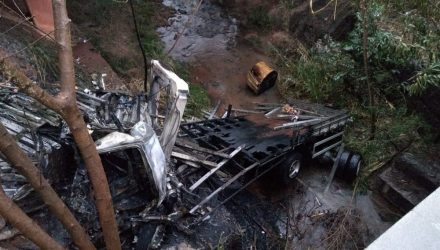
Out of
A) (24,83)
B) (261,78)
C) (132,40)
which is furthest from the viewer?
(132,40)

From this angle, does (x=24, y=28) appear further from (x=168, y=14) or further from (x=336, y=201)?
(x=336, y=201)

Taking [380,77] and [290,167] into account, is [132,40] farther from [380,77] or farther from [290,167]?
[380,77]

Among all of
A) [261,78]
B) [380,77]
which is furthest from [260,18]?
[380,77]

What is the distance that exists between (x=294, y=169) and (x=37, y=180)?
576cm

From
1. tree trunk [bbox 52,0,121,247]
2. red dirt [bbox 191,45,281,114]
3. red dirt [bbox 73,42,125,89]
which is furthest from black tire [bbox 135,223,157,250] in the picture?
red dirt [bbox 191,45,281,114]

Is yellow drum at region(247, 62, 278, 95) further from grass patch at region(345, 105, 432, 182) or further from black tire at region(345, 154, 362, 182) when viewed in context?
black tire at region(345, 154, 362, 182)

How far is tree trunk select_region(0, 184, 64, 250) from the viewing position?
3172mm

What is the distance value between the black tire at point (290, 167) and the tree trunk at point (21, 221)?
Result: 509cm

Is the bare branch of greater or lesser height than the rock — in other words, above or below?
above

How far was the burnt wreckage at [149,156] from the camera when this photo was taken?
19.5ft

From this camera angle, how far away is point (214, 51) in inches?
533

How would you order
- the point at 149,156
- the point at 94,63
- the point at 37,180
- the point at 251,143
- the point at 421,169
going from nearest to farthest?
the point at 37,180
the point at 149,156
the point at 421,169
the point at 251,143
the point at 94,63

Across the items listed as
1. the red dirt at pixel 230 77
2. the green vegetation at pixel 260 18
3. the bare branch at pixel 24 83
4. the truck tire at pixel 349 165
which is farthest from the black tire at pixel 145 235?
the green vegetation at pixel 260 18

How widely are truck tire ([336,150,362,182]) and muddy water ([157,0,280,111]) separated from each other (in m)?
3.69
